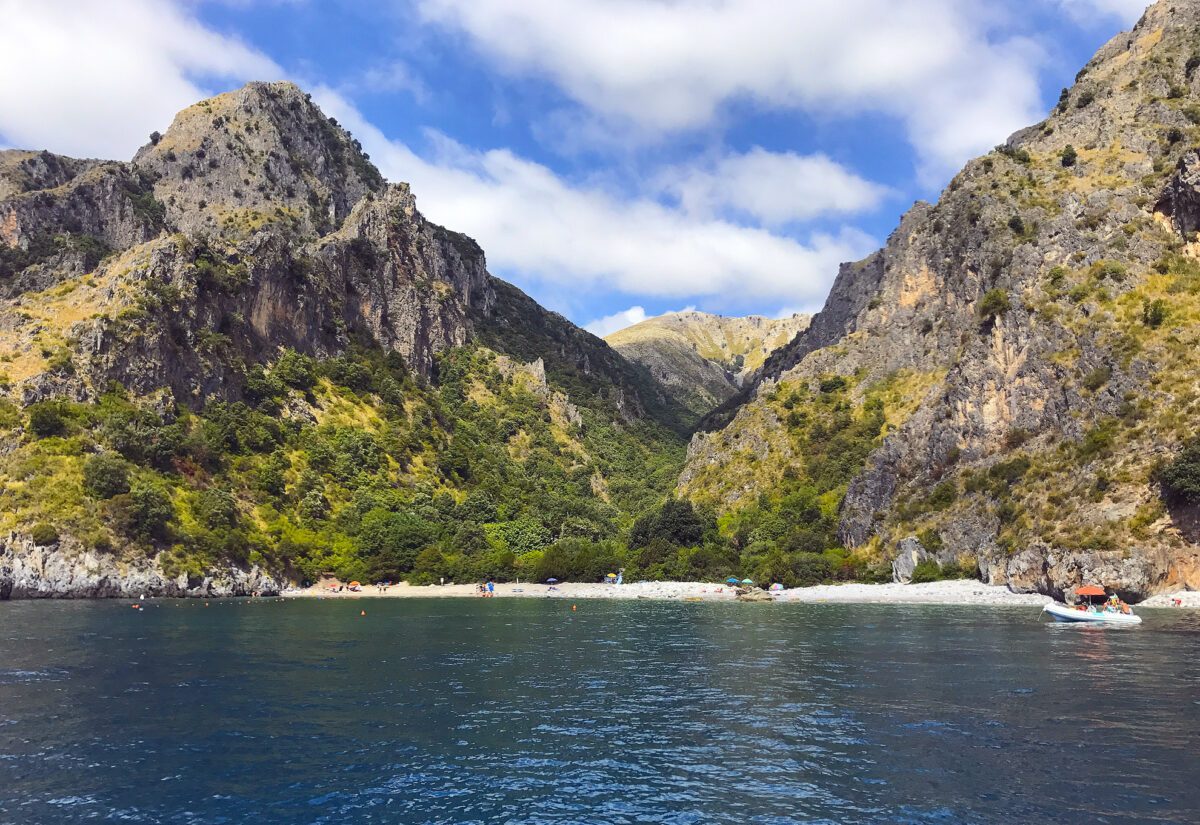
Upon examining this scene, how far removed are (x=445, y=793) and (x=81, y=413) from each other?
112477 millimetres

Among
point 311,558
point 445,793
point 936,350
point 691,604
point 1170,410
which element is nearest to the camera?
point 445,793

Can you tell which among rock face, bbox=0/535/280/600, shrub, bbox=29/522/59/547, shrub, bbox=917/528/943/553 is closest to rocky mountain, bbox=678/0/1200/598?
shrub, bbox=917/528/943/553

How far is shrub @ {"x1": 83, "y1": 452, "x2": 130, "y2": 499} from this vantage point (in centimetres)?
9800

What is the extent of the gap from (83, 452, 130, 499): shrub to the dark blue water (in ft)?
160

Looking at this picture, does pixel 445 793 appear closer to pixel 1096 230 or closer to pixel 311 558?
pixel 311 558

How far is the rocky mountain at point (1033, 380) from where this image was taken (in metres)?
81.6

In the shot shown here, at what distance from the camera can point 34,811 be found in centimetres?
2036

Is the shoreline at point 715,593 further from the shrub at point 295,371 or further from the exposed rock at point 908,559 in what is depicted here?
the shrub at point 295,371

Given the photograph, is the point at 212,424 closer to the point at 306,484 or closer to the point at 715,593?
the point at 306,484

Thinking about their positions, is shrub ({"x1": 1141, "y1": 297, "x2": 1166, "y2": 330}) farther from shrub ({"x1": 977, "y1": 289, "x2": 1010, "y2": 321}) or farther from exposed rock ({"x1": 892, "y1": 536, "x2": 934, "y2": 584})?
exposed rock ({"x1": 892, "y1": 536, "x2": 934, "y2": 584})

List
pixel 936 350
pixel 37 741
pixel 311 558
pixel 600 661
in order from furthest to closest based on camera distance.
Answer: pixel 936 350 < pixel 311 558 < pixel 600 661 < pixel 37 741

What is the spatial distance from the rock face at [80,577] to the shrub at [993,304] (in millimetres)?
121494

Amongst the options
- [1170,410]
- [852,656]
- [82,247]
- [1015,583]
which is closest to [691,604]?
[1015,583]

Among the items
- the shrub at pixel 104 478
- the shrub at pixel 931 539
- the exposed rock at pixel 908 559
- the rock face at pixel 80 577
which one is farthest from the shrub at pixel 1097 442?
the shrub at pixel 104 478
